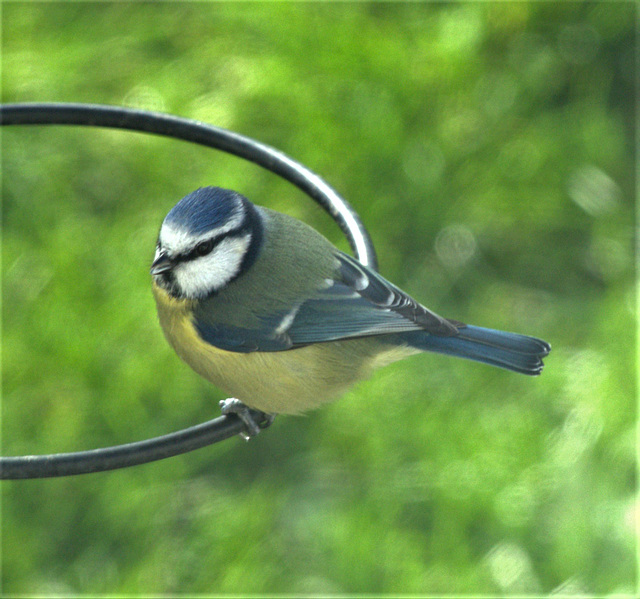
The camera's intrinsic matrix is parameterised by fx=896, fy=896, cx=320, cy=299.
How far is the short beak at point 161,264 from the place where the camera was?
1.08 meters

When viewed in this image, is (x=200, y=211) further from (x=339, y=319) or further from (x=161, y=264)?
(x=339, y=319)

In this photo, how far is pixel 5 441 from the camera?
75.4 inches

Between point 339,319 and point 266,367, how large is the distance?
115mm

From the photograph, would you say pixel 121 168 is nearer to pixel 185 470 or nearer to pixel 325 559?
pixel 185 470

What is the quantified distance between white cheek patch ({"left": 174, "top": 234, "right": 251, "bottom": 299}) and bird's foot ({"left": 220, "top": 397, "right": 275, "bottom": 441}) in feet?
0.49

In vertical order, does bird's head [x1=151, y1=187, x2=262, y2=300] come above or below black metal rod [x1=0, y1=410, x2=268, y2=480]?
above

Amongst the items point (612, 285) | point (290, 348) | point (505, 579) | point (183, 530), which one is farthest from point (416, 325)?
point (612, 285)

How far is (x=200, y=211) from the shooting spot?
1.08 meters

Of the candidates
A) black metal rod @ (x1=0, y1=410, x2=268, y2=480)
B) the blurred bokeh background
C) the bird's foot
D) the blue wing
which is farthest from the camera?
the blurred bokeh background

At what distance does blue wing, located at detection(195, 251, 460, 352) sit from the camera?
3.77 feet

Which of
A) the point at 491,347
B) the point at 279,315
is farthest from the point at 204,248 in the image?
the point at 491,347

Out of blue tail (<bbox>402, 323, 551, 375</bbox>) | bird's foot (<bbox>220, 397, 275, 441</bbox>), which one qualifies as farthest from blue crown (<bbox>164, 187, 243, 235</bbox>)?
blue tail (<bbox>402, 323, 551, 375</bbox>)

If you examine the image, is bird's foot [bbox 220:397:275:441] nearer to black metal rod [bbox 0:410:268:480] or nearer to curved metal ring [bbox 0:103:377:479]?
curved metal ring [bbox 0:103:377:479]

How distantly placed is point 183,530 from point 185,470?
0.46ft
